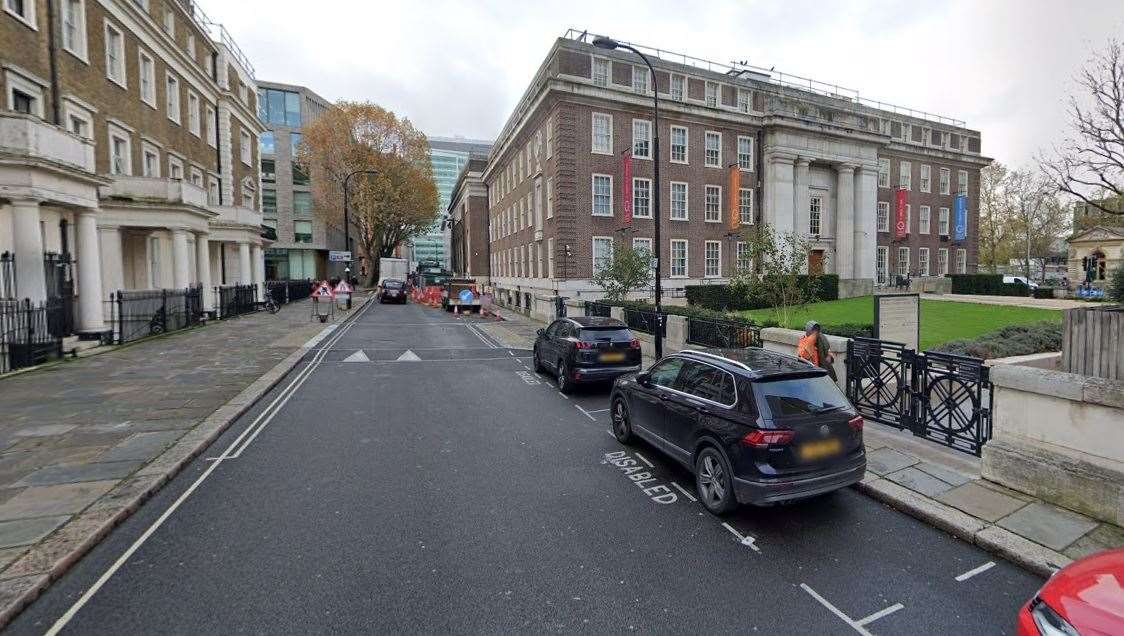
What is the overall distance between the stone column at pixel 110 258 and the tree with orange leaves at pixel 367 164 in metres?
29.1

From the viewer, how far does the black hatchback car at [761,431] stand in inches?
196

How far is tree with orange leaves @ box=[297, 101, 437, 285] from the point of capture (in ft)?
160

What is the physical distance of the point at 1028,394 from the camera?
5.53m

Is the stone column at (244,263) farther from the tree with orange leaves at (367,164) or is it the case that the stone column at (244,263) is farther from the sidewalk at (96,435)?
the tree with orange leaves at (367,164)

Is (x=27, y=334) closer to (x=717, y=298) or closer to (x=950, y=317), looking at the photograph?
(x=717, y=298)

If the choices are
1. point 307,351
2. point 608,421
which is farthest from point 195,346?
point 608,421

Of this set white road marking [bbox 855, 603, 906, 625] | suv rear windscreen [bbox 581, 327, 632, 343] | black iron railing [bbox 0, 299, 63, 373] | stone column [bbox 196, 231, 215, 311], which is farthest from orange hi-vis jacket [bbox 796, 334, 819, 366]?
stone column [bbox 196, 231, 215, 311]

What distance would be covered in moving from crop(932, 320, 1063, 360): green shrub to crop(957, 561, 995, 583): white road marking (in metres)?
8.63

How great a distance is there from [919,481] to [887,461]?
2.11 feet

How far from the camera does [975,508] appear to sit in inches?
207

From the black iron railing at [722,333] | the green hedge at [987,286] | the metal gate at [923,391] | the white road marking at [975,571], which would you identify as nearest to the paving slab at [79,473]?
the white road marking at [975,571]

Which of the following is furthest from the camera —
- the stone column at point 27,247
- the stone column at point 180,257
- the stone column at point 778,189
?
the stone column at point 778,189

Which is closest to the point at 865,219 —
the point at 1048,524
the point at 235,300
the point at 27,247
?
the point at 1048,524

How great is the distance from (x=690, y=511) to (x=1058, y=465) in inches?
143
